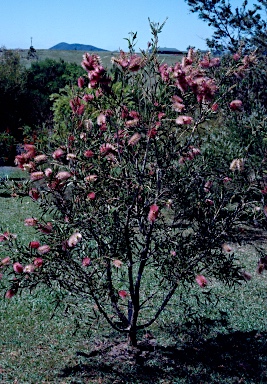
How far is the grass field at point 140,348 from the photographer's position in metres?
4.13

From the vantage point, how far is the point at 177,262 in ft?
12.5

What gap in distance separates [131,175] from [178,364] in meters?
1.80

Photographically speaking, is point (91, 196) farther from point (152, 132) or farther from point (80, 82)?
point (80, 82)

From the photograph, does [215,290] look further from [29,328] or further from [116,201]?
[116,201]

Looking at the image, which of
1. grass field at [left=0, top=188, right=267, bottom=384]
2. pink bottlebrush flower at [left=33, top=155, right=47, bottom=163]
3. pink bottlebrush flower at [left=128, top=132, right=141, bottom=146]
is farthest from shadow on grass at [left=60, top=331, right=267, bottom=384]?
pink bottlebrush flower at [left=128, top=132, right=141, bottom=146]

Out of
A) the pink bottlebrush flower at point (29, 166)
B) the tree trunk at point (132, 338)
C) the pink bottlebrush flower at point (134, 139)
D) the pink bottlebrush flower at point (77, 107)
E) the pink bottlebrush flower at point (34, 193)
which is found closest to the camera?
the pink bottlebrush flower at point (134, 139)

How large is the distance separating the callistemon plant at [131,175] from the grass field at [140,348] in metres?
Result: 0.40

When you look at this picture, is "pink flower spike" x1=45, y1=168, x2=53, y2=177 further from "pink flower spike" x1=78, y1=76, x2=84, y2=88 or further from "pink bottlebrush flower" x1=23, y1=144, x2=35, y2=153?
"pink flower spike" x1=78, y1=76, x2=84, y2=88

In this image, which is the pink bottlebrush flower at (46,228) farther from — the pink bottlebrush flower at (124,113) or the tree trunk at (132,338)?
the tree trunk at (132,338)

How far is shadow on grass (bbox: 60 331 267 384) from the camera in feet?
13.4

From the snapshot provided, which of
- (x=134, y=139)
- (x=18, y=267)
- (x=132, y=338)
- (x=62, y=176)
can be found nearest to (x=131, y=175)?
(x=134, y=139)

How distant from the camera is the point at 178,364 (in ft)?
14.2

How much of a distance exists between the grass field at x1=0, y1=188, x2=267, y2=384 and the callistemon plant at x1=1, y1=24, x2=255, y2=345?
402 mm

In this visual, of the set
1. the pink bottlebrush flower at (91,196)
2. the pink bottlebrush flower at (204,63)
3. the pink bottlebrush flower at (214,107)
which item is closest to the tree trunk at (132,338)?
the pink bottlebrush flower at (91,196)
